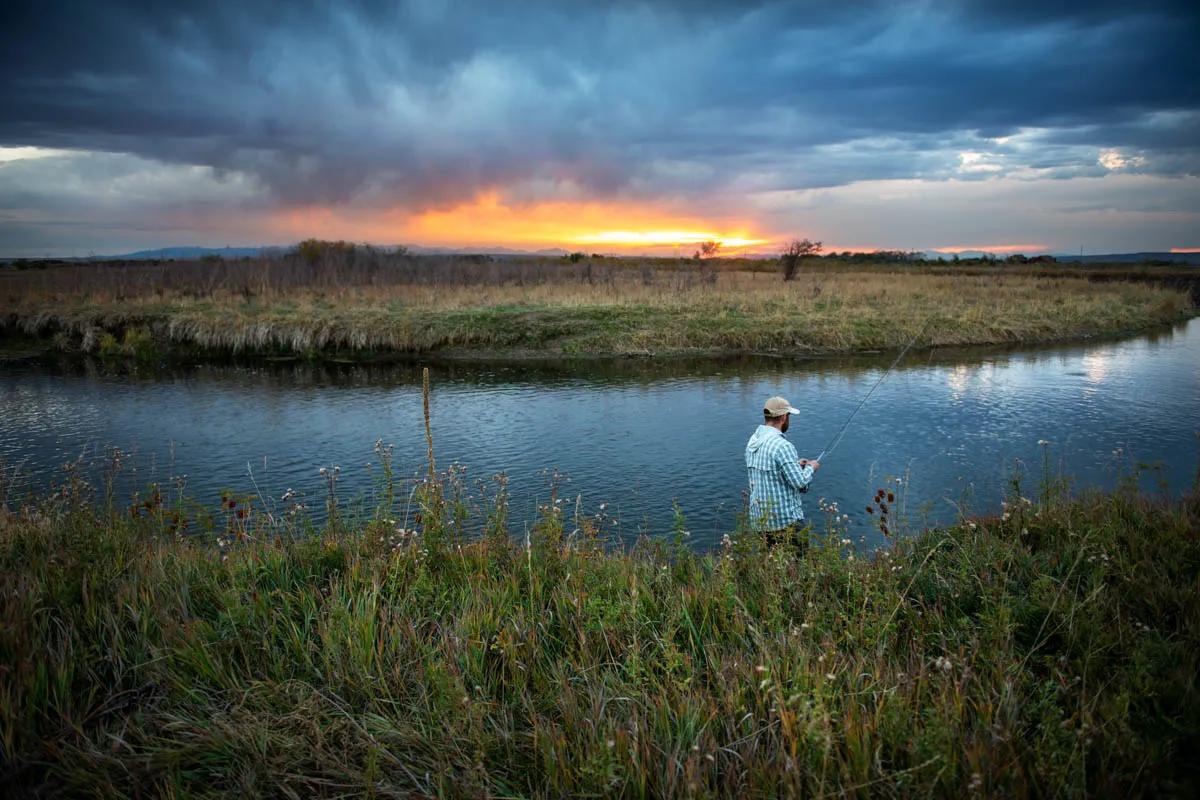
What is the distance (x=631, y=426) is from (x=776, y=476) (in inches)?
338

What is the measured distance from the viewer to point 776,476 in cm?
759

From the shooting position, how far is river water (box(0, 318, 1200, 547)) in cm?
1152

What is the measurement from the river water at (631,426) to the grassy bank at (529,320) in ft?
8.36

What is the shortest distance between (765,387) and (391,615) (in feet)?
55.6

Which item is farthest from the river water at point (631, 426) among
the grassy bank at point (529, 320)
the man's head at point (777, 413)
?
the grassy bank at point (529, 320)

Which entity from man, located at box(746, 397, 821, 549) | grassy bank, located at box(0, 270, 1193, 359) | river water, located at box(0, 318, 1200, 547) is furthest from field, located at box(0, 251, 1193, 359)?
man, located at box(746, 397, 821, 549)

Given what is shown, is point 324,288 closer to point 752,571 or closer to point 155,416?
point 155,416

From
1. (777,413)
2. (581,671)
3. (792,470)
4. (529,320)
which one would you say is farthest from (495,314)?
(581,671)

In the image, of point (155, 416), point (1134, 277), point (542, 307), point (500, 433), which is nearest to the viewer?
point (500, 433)

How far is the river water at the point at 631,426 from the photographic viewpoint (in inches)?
454

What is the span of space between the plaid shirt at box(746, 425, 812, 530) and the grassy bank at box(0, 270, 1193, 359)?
59.1 ft

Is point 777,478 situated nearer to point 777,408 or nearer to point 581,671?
point 777,408

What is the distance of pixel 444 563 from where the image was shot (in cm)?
579

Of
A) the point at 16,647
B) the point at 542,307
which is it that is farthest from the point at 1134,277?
the point at 16,647
